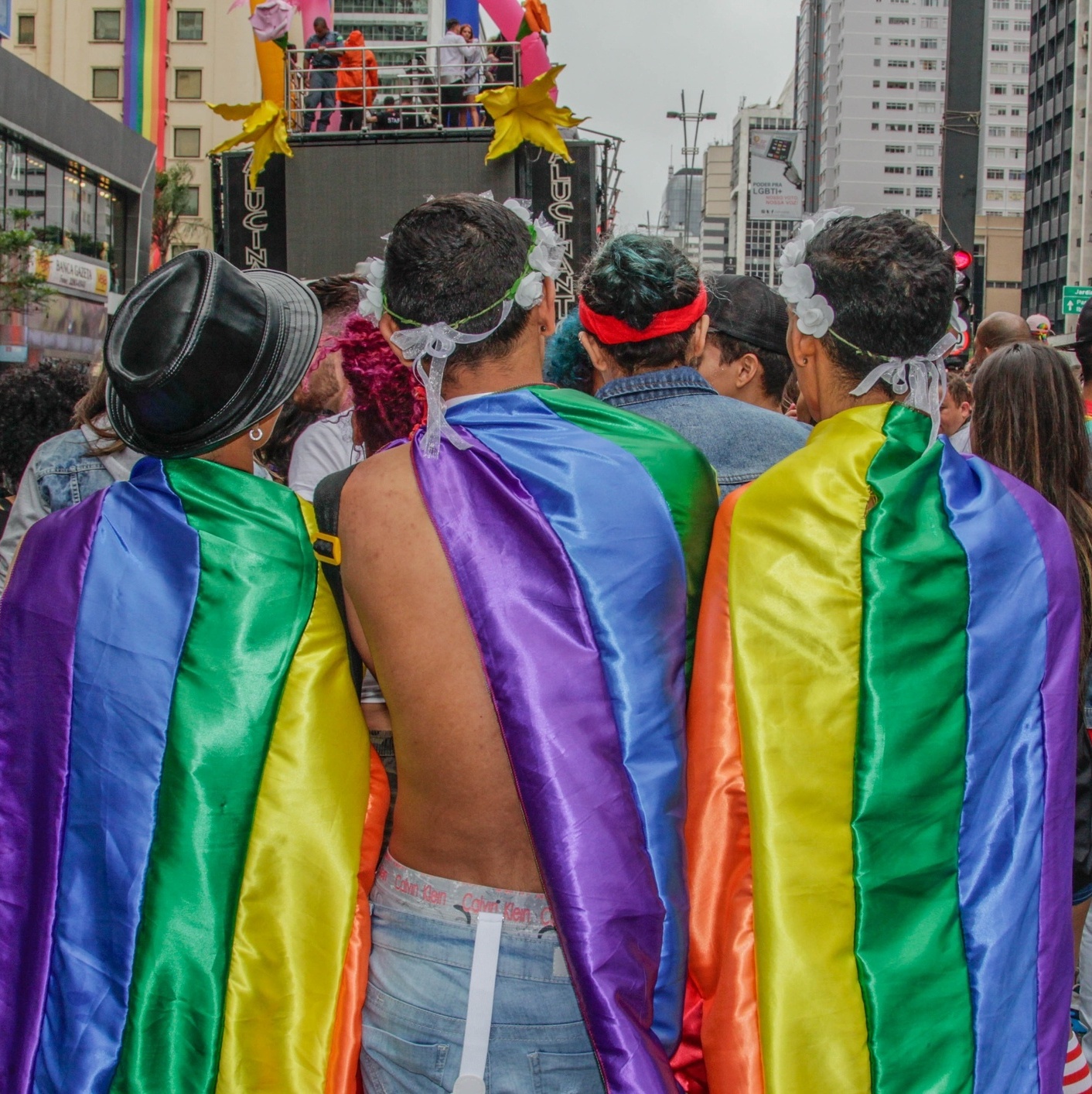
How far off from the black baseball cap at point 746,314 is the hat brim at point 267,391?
50.4 inches

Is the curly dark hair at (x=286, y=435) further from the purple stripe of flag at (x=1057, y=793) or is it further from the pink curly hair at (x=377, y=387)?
the purple stripe of flag at (x=1057, y=793)

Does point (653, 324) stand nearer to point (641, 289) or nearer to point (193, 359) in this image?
point (641, 289)

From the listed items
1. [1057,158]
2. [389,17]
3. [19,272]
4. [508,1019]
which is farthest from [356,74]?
[1057,158]

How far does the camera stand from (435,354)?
178 cm

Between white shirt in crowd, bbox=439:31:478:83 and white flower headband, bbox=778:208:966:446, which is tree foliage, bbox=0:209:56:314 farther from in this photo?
white flower headband, bbox=778:208:966:446

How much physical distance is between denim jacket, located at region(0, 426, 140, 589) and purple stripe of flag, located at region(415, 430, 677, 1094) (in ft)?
4.42

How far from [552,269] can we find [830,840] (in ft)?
3.10

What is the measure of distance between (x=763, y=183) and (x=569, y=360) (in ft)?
181

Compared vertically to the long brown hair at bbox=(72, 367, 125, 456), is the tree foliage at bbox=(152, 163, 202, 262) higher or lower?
higher

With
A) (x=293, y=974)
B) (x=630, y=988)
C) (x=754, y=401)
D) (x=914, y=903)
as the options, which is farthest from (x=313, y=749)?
(x=754, y=401)

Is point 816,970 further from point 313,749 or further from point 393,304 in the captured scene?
point 393,304

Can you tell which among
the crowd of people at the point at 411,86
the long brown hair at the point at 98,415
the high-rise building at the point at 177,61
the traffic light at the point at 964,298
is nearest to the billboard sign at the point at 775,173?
the high-rise building at the point at 177,61

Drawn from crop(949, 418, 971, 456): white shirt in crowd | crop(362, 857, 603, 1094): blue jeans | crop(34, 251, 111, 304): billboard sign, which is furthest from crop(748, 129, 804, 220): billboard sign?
crop(362, 857, 603, 1094): blue jeans

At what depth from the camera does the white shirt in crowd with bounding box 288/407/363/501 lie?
3.17 meters
